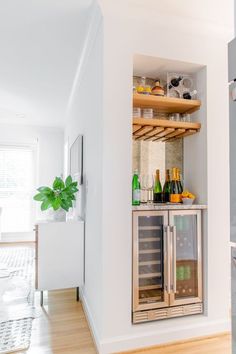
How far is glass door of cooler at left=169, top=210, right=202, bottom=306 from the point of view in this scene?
2.05 meters

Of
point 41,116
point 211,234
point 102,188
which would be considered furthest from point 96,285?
point 41,116

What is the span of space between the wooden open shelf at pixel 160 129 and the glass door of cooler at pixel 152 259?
670 millimetres

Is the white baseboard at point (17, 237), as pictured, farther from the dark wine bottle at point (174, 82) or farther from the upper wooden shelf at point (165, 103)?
the dark wine bottle at point (174, 82)

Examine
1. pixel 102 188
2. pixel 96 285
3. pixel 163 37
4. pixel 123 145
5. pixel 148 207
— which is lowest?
pixel 96 285

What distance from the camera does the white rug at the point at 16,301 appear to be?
189 cm

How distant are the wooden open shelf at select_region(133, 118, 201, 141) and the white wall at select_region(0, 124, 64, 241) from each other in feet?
12.2

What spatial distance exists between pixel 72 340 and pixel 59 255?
0.77 metres

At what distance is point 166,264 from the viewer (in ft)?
6.46

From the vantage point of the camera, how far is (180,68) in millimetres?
2139

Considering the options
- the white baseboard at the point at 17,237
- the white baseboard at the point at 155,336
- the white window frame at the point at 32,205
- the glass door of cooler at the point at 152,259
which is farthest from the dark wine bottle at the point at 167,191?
the white baseboard at the point at 17,237

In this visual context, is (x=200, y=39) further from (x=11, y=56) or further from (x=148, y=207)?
(x=11, y=56)

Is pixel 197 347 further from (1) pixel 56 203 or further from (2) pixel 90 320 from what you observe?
(1) pixel 56 203

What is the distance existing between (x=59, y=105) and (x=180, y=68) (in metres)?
2.68

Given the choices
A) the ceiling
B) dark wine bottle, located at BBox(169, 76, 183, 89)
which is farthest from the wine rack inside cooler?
the ceiling
